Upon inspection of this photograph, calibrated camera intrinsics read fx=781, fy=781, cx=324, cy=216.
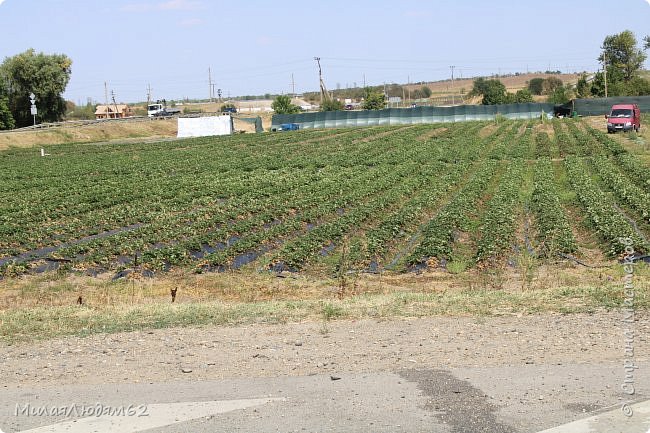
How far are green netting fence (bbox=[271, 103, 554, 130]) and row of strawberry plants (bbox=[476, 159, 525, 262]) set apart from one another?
171 ft

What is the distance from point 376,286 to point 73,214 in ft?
43.9

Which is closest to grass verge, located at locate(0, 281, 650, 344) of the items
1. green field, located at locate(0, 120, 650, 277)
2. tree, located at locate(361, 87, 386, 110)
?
green field, located at locate(0, 120, 650, 277)

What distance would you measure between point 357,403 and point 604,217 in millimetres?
14009

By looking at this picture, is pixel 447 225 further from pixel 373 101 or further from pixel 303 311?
pixel 373 101

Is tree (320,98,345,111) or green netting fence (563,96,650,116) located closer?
green netting fence (563,96,650,116)

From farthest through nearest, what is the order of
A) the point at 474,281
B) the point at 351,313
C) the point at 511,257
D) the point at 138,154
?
the point at 138,154 < the point at 511,257 < the point at 474,281 < the point at 351,313

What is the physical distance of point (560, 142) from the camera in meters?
44.2

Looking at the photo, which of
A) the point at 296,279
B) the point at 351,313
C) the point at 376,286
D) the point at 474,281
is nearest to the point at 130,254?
the point at 296,279

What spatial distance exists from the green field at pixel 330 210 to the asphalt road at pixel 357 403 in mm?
7385

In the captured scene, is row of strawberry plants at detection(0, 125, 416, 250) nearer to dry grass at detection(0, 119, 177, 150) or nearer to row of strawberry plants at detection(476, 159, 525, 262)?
row of strawberry plants at detection(476, 159, 525, 262)

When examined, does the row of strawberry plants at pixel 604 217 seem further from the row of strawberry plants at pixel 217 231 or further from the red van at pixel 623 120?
the red van at pixel 623 120

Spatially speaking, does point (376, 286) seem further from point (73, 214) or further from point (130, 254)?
point (73, 214)

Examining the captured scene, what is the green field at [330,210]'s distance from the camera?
53.7 ft

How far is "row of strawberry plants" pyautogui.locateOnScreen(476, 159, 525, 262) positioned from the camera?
15.8 m
